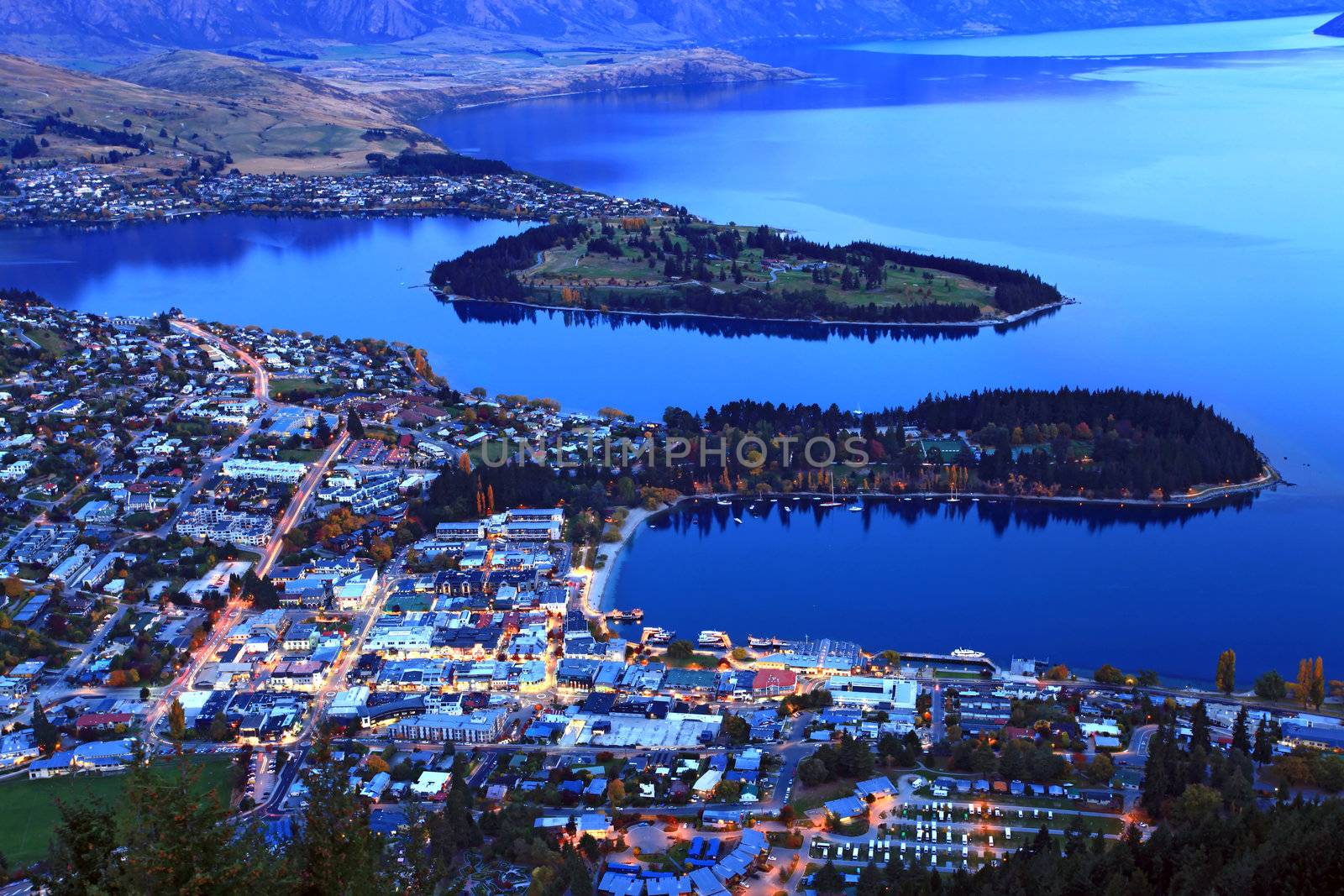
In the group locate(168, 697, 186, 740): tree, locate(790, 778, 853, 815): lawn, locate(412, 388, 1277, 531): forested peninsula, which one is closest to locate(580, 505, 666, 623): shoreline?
locate(412, 388, 1277, 531): forested peninsula

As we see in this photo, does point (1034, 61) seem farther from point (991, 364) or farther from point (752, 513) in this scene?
point (752, 513)

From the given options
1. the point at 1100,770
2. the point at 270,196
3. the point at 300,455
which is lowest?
the point at 1100,770

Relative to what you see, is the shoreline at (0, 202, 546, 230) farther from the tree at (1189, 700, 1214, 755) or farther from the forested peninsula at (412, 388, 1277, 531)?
the tree at (1189, 700, 1214, 755)

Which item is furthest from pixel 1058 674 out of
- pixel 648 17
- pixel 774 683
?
pixel 648 17

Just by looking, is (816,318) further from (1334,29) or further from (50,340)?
(1334,29)

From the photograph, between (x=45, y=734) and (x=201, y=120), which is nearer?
(x=45, y=734)

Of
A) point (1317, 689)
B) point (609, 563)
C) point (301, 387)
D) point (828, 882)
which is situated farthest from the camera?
point (301, 387)

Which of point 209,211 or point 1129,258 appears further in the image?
point 209,211

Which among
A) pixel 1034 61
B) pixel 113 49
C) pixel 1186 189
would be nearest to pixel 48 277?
pixel 1186 189
